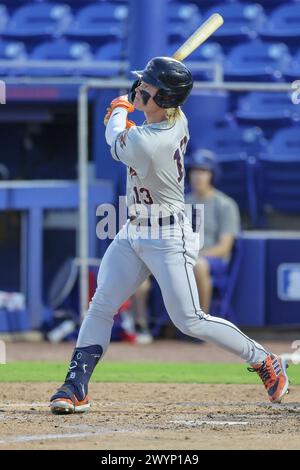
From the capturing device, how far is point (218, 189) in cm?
963

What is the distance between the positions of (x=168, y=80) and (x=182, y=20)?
6.99 meters

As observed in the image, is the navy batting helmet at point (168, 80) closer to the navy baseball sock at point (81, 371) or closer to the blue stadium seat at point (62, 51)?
the navy baseball sock at point (81, 371)

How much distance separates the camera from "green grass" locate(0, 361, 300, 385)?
6.67 meters

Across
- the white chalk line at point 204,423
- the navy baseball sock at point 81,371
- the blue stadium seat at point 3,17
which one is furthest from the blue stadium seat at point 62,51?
the white chalk line at point 204,423

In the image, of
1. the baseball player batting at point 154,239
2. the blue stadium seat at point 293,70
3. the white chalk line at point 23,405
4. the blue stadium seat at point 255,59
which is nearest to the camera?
the baseball player batting at point 154,239

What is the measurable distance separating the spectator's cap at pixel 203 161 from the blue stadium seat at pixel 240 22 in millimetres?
2539

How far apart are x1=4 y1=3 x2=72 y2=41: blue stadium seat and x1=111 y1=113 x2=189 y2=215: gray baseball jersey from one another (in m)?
7.11

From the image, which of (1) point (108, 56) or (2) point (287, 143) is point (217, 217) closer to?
(2) point (287, 143)

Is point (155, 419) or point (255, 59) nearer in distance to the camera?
point (155, 419)

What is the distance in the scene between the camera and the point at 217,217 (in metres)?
9.25

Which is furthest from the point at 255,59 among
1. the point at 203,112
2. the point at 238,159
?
the point at 238,159

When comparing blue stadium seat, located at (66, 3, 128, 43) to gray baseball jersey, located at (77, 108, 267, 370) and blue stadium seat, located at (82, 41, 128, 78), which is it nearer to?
blue stadium seat, located at (82, 41, 128, 78)

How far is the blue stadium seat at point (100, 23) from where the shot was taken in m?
11.7
